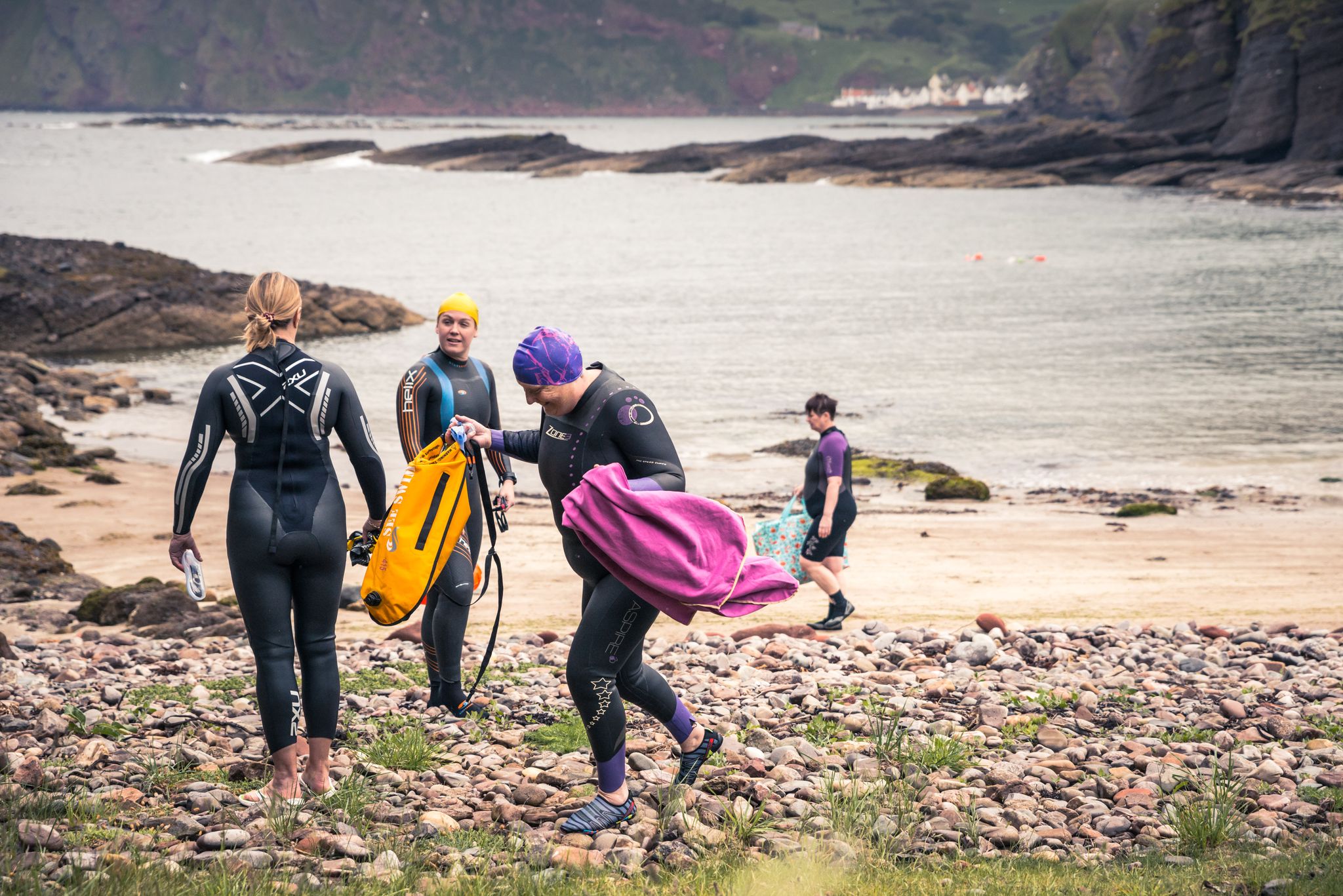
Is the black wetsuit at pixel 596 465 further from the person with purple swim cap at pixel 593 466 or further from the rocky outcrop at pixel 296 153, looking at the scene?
the rocky outcrop at pixel 296 153

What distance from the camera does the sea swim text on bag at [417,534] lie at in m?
6.60

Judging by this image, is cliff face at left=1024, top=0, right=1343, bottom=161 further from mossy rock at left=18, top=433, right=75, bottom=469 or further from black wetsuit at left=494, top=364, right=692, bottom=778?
black wetsuit at left=494, top=364, right=692, bottom=778

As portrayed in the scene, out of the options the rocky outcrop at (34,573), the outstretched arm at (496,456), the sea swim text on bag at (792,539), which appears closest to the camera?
the outstretched arm at (496,456)

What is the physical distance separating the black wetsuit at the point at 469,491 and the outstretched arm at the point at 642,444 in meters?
2.24

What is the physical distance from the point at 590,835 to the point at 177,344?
133ft

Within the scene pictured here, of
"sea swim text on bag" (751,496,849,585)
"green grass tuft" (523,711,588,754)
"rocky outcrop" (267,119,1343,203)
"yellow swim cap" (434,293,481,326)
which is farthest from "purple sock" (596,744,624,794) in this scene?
"rocky outcrop" (267,119,1343,203)

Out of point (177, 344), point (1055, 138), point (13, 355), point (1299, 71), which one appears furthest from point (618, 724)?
point (1055, 138)

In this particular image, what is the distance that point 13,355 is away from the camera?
33.4 metres

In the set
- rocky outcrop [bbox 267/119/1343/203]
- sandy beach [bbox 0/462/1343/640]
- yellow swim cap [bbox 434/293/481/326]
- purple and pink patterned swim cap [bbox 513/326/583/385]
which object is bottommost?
sandy beach [bbox 0/462/1343/640]

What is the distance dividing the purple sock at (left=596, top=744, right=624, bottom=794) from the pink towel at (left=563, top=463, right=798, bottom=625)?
89 cm

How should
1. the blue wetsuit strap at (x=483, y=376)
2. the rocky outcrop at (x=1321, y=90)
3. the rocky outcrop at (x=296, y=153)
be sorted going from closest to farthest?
the blue wetsuit strap at (x=483, y=376) → the rocky outcrop at (x=1321, y=90) → the rocky outcrop at (x=296, y=153)

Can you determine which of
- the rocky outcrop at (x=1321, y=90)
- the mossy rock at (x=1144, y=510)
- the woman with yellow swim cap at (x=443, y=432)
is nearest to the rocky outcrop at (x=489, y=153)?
the rocky outcrop at (x=1321, y=90)

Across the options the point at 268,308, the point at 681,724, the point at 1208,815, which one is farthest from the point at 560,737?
the point at 1208,815

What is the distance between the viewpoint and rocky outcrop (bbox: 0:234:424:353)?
4159cm
